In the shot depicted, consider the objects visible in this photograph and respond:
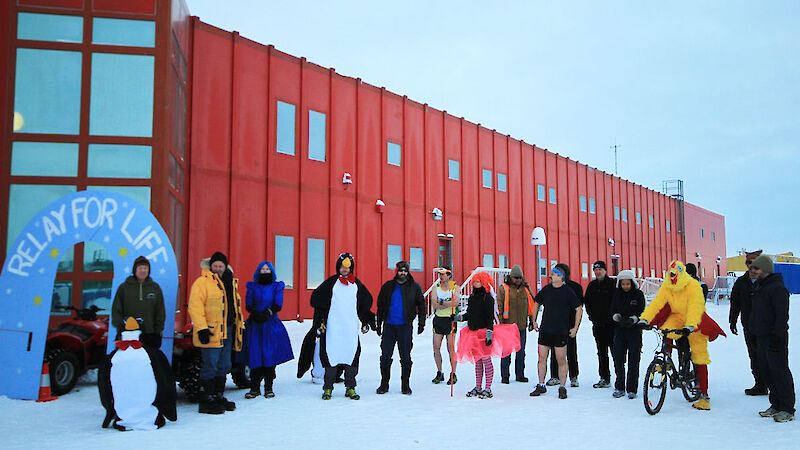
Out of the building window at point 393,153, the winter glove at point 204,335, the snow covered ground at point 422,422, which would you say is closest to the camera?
the snow covered ground at point 422,422

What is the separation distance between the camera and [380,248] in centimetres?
2052

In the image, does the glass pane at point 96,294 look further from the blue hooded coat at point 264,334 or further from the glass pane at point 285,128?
the glass pane at point 285,128

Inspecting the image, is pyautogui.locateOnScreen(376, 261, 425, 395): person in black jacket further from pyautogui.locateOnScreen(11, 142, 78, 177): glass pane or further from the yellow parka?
pyautogui.locateOnScreen(11, 142, 78, 177): glass pane

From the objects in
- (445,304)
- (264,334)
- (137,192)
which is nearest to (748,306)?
(445,304)

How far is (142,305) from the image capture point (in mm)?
7266

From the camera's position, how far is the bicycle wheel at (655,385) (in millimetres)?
7474

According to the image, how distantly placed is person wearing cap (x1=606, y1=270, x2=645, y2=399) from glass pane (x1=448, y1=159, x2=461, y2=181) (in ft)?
50.8

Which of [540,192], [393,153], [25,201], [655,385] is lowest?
[655,385]

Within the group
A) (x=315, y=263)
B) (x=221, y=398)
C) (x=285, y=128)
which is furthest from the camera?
(x=315, y=263)

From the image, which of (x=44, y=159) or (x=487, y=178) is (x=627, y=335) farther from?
(x=487, y=178)

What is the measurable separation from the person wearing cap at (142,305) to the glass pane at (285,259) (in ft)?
32.6

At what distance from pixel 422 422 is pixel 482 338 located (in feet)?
6.46

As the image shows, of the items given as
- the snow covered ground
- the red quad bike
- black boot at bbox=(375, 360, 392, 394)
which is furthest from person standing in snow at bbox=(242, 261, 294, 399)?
the red quad bike

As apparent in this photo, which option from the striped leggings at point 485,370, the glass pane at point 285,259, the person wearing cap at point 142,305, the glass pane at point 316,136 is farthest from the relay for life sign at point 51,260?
the glass pane at point 316,136
